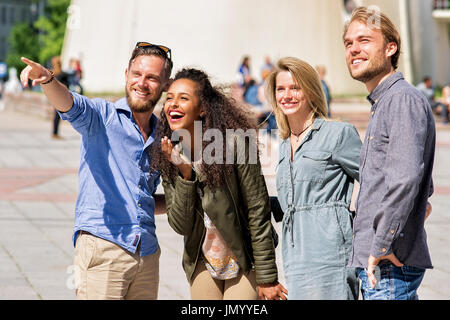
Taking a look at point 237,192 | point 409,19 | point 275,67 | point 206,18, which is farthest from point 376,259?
point 409,19

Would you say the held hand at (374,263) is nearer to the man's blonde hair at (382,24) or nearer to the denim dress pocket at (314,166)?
the denim dress pocket at (314,166)

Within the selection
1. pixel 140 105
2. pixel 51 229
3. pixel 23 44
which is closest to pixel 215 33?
pixel 51 229

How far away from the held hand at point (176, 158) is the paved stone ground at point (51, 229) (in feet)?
8.58

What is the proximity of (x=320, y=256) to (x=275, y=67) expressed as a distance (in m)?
0.97

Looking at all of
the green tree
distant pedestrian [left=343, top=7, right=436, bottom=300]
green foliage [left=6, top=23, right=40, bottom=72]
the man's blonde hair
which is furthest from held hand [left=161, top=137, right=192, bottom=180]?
green foliage [left=6, top=23, right=40, bottom=72]

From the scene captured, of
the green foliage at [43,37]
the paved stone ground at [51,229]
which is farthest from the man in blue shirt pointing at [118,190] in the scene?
the green foliage at [43,37]

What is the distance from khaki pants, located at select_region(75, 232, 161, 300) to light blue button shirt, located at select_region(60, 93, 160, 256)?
4 cm

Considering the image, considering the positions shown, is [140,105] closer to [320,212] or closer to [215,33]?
[320,212]

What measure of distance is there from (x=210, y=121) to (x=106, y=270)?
2.91 feet

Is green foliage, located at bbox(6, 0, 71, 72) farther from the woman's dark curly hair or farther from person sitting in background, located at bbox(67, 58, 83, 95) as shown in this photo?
Result: the woman's dark curly hair

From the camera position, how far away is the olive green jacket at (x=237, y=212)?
11.5 ft

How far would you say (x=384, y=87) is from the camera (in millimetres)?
3326

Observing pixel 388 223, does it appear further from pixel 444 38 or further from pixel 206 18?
pixel 444 38

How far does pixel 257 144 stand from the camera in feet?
11.8
